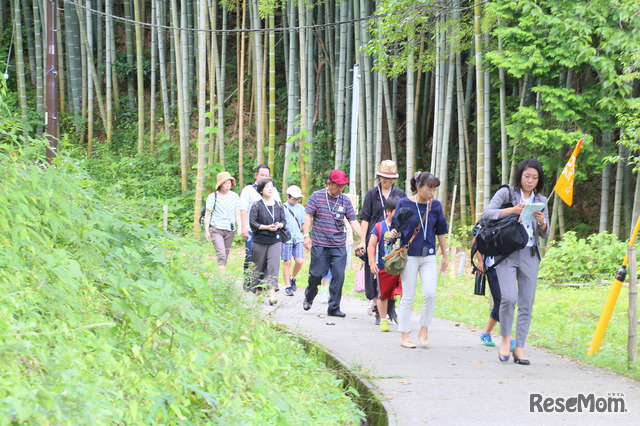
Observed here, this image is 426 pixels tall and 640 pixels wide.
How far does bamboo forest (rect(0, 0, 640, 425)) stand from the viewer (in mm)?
3148

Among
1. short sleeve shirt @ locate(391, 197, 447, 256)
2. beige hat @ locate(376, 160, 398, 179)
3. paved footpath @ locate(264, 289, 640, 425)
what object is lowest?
paved footpath @ locate(264, 289, 640, 425)

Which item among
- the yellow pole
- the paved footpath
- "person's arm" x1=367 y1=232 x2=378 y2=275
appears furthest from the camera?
"person's arm" x1=367 y1=232 x2=378 y2=275

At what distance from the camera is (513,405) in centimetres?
414

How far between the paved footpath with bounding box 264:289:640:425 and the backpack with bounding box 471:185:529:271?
868 millimetres

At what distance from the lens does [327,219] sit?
7.29 meters

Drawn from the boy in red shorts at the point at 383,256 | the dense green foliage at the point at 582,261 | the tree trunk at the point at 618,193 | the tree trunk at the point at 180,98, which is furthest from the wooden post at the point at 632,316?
the tree trunk at the point at 180,98

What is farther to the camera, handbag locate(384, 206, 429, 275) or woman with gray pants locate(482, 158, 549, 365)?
handbag locate(384, 206, 429, 275)

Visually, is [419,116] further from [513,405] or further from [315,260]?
[513,405]

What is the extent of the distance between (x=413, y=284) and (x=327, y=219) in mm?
1666

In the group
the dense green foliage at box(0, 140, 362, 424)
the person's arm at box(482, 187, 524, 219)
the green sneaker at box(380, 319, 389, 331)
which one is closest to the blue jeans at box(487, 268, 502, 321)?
the person's arm at box(482, 187, 524, 219)

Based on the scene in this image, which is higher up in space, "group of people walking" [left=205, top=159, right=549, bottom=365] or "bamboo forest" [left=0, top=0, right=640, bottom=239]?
"bamboo forest" [left=0, top=0, right=640, bottom=239]

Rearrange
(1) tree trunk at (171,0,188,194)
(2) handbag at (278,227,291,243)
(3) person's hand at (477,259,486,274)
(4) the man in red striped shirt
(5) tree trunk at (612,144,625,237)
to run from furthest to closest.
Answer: (1) tree trunk at (171,0,188,194)
(5) tree trunk at (612,144,625,237)
(2) handbag at (278,227,291,243)
(4) the man in red striped shirt
(3) person's hand at (477,259,486,274)

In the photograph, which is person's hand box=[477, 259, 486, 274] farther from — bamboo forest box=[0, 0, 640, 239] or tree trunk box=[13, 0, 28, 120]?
tree trunk box=[13, 0, 28, 120]

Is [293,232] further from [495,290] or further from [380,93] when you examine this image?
[380,93]
